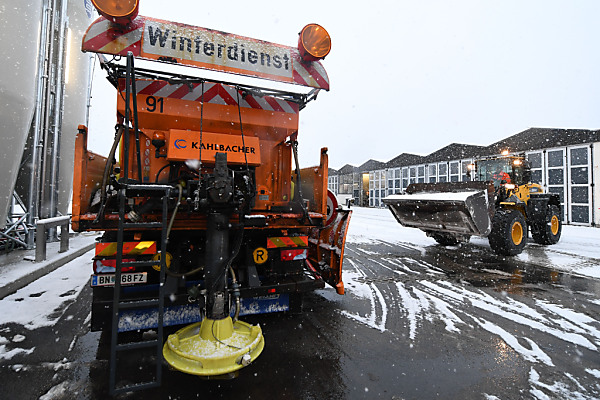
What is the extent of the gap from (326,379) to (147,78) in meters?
3.23

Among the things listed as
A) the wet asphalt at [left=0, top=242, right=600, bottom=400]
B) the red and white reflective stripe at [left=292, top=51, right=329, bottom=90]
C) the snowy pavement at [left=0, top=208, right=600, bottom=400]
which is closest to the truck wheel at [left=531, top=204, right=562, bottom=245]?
the snowy pavement at [left=0, top=208, right=600, bottom=400]

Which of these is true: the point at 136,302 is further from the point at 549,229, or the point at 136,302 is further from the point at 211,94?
the point at 549,229

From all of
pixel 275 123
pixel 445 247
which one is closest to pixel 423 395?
pixel 275 123

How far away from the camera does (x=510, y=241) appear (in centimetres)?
688

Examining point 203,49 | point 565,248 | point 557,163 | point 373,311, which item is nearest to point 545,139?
point 557,163

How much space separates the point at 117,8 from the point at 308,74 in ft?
5.69

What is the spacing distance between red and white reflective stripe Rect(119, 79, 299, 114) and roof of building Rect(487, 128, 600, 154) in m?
16.5

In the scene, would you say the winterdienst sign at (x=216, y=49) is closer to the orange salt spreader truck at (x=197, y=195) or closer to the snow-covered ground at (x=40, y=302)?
the orange salt spreader truck at (x=197, y=195)

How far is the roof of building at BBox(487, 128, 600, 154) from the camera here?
46.5 ft

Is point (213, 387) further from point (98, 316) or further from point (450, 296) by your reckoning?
point (450, 296)

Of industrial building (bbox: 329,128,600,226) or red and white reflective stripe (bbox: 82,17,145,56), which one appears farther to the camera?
industrial building (bbox: 329,128,600,226)

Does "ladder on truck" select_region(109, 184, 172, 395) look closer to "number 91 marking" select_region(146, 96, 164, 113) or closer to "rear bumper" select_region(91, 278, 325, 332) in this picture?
"rear bumper" select_region(91, 278, 325, 332)

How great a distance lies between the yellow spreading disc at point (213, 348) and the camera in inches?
83.7

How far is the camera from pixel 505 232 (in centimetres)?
681
